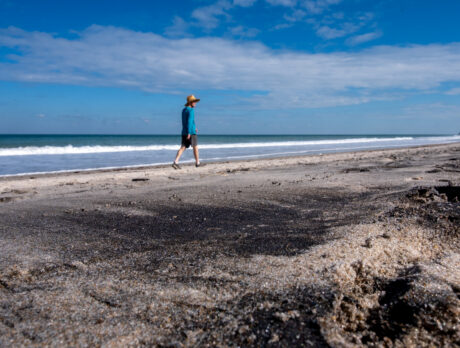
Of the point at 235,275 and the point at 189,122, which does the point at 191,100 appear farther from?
the point at 235,275

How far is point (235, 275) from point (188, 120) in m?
7.02

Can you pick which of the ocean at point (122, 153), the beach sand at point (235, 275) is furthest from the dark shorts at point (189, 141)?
the beach sand at point (235, 275)

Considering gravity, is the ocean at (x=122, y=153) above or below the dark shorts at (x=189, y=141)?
below

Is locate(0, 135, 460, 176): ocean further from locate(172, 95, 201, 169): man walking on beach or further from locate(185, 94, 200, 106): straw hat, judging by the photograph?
locate(185, 94, 200, 106): straw hat

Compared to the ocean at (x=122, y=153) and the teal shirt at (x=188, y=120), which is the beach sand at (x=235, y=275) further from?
the ocean at (x=122, y=153)

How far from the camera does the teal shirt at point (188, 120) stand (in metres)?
8.29

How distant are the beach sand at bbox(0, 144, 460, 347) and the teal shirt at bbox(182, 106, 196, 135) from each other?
17.5 ft

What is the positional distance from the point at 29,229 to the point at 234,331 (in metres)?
2.05

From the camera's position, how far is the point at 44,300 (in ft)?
4.75

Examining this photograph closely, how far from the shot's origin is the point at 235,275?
1.64 m

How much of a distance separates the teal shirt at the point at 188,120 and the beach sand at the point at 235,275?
5.34 metres

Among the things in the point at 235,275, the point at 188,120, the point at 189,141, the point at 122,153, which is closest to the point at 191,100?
the point at 188,120

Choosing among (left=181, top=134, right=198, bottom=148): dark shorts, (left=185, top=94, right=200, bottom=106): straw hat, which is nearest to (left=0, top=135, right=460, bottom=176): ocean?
(left=181, top=134, right=198, bottom=148): dark shorts

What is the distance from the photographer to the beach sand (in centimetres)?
121
